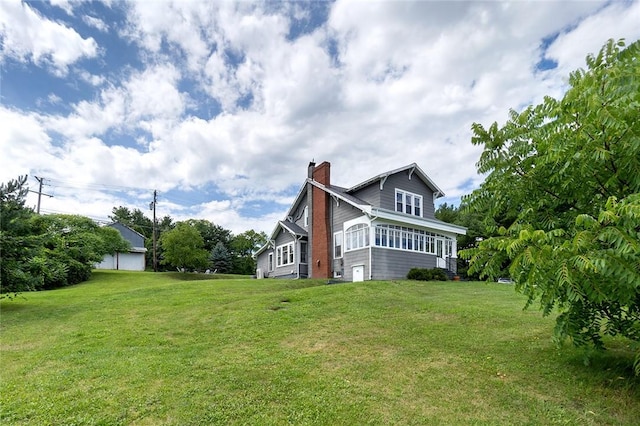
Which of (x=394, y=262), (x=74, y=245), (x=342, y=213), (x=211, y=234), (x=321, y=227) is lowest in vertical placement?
(x=394, y=262)

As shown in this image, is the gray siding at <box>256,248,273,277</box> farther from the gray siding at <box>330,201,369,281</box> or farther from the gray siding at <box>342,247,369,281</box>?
the gray siding at <box>342,247,369,281</box>

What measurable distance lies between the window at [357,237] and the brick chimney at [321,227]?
1.77 m

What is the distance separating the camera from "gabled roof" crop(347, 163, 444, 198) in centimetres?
2159

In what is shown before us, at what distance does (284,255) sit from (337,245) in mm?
6533

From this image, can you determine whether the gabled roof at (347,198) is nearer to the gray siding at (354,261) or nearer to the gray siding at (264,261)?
the gray siding at (354,261)

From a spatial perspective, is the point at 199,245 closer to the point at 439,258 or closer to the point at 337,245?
the point at 337,245

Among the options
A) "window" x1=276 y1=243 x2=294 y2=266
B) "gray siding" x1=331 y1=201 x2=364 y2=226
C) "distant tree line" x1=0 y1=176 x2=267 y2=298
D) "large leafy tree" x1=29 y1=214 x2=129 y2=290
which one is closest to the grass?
"distant tree line" x1=0 y1=176 x2=267 y2=298

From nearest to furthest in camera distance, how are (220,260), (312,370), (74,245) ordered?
(312,370)
(74,245)
(220,260)

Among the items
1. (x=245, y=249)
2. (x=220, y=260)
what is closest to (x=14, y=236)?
(x=220, y=260)

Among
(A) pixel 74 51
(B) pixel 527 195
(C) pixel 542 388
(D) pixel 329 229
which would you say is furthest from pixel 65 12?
(D) pixel 329 229

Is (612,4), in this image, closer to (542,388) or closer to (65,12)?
(542,388)

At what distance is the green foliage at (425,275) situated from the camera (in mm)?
20172

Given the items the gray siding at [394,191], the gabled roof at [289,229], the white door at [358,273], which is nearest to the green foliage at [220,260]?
the gabled roof at [289,229]

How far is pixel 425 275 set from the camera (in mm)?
20172
